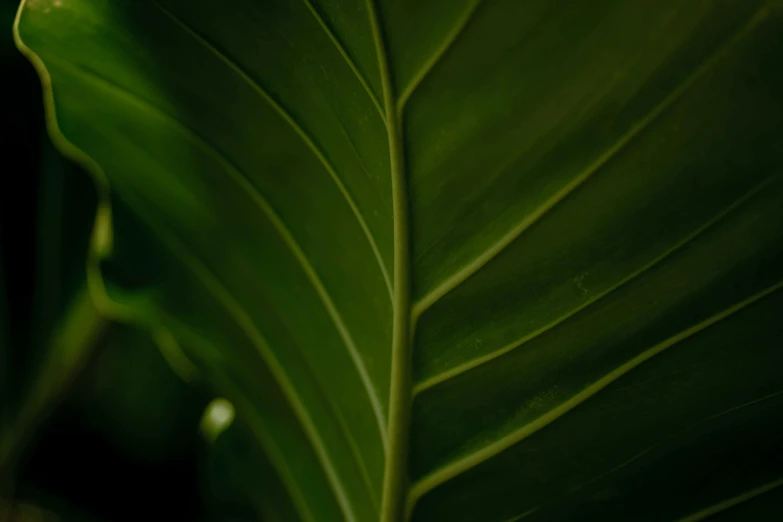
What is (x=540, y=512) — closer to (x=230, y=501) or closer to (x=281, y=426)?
(x=281, y=426)

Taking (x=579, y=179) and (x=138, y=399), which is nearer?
(x=579, y=179)

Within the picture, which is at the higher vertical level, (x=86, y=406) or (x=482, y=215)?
(x=482, y=215)

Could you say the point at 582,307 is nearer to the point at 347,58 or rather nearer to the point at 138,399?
the point at 347,58

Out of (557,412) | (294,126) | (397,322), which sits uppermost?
(294,126)

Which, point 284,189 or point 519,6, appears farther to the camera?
point 284,189

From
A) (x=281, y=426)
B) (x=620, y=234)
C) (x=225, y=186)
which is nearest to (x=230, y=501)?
(x=281, y=426)

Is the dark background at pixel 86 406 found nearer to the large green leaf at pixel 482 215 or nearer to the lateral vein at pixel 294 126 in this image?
the large green leaf at pixel 482 215

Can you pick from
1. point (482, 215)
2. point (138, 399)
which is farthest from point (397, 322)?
point (138, 399)

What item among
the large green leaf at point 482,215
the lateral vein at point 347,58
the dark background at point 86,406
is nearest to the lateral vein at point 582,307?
the large green leaf at point 482,215
